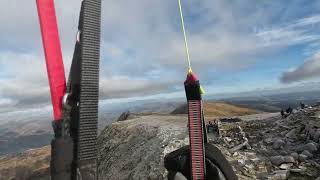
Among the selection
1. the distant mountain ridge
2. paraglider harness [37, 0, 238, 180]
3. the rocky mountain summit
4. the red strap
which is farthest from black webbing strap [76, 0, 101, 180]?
the distant mountain ridge

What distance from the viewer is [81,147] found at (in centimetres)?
398

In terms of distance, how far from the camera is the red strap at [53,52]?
391cm

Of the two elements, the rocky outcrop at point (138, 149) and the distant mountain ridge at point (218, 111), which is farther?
the distant mountain ridge at point (218, 111)

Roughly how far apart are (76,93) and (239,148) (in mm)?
14148

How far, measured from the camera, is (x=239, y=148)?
1720 cm

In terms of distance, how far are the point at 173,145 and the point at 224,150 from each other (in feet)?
7.49

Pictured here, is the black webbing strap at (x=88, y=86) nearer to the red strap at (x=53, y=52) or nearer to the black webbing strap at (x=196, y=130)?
the red strap at (x=53, y=52)

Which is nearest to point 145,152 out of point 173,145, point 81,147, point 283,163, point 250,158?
point 173,145

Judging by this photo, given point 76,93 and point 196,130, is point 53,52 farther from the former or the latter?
point 196,130

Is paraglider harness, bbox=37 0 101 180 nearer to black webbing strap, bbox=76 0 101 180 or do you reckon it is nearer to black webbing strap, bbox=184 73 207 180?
black webbing strap, bbox=76 0 101 180

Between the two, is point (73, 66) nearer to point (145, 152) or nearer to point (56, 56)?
point (56, 56)

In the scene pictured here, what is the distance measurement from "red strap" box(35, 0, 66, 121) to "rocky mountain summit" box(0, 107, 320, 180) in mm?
11238

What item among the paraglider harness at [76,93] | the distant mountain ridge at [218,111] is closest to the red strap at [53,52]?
the paraglider harness at [76,93]

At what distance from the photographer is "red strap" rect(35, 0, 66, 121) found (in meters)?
3.91
